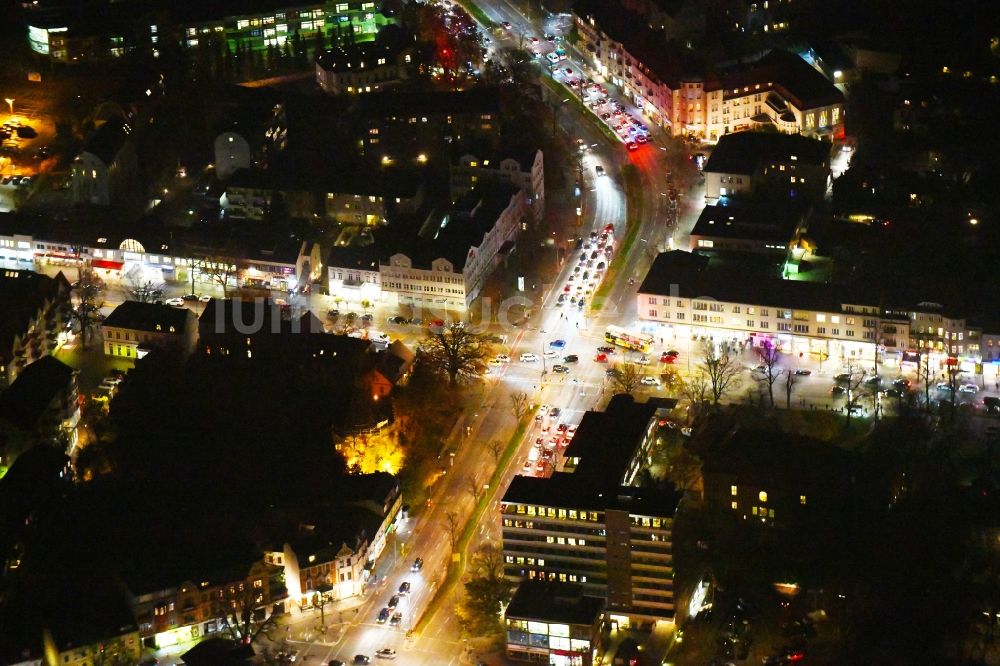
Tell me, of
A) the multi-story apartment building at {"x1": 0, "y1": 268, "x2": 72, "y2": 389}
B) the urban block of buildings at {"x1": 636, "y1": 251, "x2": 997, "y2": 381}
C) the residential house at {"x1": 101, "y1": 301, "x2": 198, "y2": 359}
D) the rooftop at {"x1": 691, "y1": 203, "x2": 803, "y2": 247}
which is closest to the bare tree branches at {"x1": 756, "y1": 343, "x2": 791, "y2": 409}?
the urban block of buildings at {"x1": 636, "y1": 251, "x2": 997, "y2": 381}

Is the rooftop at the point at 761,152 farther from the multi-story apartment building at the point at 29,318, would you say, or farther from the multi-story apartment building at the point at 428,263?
the multi-story apartment building at the point at 29,318

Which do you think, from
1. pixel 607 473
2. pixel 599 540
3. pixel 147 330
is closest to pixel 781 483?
pixel 607 473

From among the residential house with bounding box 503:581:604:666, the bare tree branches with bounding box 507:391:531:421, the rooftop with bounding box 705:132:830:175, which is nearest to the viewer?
the residential house with bounding box 503:581:604:666

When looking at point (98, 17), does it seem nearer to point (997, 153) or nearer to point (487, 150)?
point (487, 150)

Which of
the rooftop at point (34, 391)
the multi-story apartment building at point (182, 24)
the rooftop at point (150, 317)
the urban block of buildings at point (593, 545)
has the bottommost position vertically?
the urban block of buildings at point (593, 545)

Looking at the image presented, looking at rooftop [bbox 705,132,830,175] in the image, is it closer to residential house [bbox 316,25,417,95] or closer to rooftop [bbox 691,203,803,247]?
→ rooftop [bbox 691,203,803,247]

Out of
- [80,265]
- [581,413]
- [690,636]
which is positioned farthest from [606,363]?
[80,265]

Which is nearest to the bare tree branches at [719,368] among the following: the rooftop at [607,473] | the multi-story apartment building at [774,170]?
the rooftop at [607,473]
